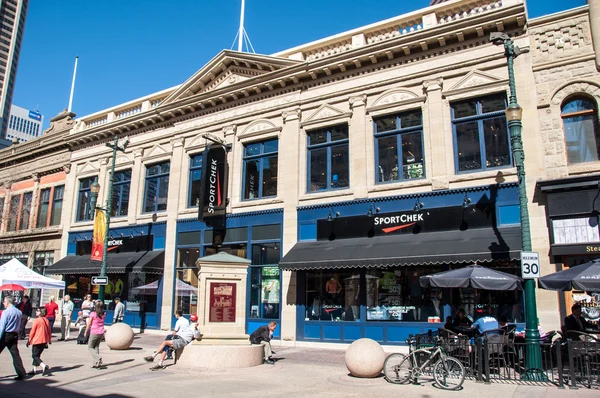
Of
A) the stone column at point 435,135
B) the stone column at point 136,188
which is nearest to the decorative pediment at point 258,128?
the stone column at point 435,135

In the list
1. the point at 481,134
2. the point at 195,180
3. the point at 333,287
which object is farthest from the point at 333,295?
the point at 195,180

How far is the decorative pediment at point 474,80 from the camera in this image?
1667 cm

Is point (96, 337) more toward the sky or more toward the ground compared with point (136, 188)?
more toward the ground

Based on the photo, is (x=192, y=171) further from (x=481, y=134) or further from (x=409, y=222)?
(x=481, y=134)

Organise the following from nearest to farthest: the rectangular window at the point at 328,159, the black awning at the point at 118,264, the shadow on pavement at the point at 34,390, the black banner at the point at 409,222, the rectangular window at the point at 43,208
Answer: the shadow on pavement at the point at 34,390 → the black banner at the point at 409,222 → the rectangular window at the point at 328,159 → the black awning at the point at 118,264 → the rectangular window at the point at 43,208

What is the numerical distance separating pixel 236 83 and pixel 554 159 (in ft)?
45.9

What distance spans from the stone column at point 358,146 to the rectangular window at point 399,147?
1.71 ft

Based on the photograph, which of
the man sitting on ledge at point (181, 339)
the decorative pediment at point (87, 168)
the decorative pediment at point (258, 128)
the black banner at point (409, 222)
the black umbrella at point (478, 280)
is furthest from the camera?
the decorative pediment at point (87, 168)

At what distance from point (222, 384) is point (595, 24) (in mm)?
15682

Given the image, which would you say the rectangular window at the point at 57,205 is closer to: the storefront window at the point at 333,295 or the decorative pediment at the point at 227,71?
the decorative pediment at the point at 227,71

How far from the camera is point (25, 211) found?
3192cm

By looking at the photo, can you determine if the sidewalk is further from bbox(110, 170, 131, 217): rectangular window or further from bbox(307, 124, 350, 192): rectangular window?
bbox(110, 170, 131, 217): rectangular window

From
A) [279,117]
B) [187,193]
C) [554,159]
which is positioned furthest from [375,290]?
[187,193]

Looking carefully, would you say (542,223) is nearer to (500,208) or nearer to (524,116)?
(500,208)
